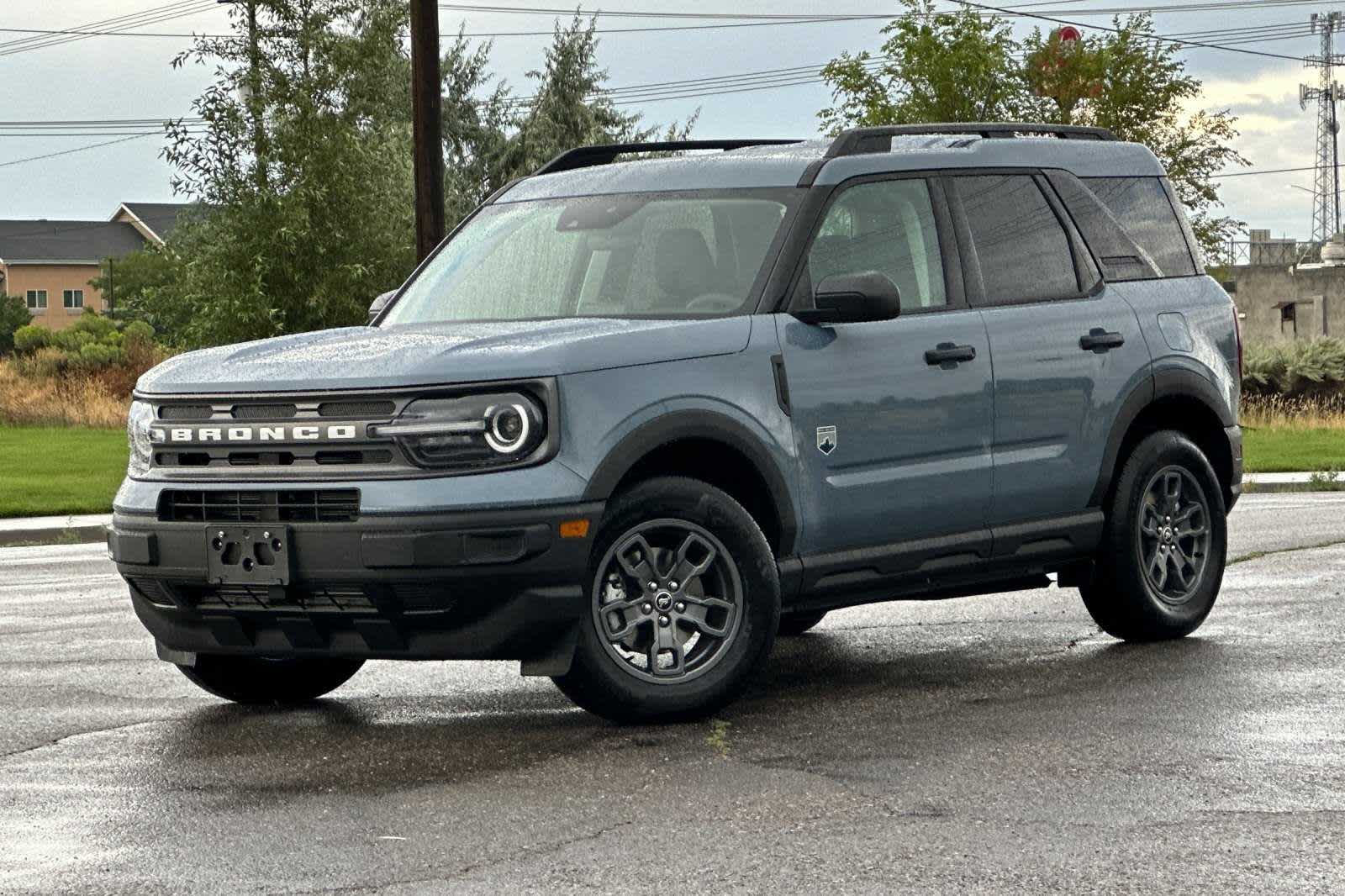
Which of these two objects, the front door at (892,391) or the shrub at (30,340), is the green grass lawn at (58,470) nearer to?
Result: the shrub at (30,340)

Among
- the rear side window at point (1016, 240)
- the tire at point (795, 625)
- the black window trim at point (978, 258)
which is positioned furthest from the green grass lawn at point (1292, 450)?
the rear side window at point (1016, 240)

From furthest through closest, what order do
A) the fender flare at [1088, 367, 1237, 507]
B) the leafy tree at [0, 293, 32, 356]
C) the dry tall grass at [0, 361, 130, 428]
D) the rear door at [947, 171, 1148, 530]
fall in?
the leafy tree at [0, 293, 32, 356] < the dry tall grass at [0, 361, 130, 428] < the fender flare at [1088, 367, 1237, 507] < the rear door at [947, 171, 1148, 530]

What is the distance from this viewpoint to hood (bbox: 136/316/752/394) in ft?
22.4

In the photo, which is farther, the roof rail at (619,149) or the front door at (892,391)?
the roof rail at (619,149)

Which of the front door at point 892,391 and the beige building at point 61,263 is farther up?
the beige building at point 61,263

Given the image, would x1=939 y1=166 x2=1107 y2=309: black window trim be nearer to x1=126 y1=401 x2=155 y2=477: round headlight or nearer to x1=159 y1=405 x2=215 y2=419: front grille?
x1=159 y1=405 x2=215 y2=419: front grille

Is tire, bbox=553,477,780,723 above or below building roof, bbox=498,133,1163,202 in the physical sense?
below

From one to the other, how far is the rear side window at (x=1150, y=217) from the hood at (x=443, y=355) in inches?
100

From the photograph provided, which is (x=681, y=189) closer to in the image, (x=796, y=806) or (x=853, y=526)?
(x=853, y=526)

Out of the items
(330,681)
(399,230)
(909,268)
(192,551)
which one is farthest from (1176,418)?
(399,230)

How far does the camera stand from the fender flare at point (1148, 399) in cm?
883

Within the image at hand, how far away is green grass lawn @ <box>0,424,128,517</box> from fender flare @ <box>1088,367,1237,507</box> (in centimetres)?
1397

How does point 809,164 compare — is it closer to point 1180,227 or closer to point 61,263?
point 1180,227

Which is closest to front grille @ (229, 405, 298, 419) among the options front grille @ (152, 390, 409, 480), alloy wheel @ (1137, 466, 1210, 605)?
front grille @ (152, 390, 409, 480)
